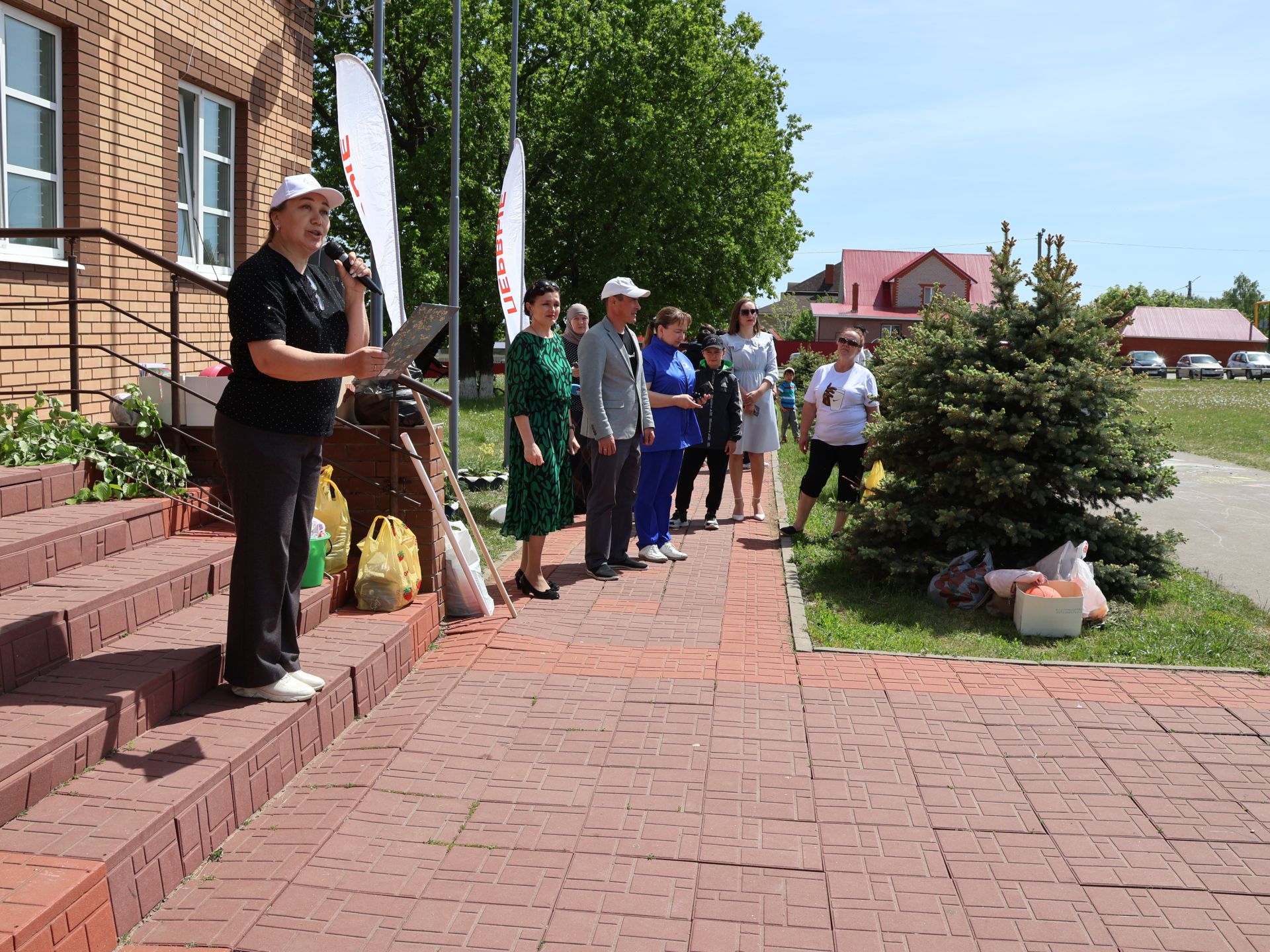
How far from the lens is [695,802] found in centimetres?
436

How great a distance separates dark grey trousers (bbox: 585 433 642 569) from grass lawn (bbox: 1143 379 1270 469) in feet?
12.4

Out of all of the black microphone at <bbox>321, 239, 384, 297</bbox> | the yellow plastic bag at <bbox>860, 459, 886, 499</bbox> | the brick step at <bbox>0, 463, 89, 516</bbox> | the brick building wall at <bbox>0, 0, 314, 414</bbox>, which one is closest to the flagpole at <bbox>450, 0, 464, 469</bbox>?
the brick building wall at <bbox>0, 0, 314, 414</bbox>

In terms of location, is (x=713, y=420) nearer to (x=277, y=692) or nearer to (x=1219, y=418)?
(x=277, y=692)

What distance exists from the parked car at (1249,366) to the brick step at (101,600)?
72.1m

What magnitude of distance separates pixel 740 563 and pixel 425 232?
77.8 ft

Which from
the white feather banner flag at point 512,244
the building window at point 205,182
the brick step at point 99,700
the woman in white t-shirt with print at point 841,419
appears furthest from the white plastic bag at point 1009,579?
the building window at point 205,182

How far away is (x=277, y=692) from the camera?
4.50 metres

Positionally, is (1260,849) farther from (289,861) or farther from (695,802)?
(289,861)

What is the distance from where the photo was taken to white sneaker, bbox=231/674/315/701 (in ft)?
14.8

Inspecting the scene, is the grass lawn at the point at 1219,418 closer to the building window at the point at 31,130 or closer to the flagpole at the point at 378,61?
the flagpole at the point at 378,61

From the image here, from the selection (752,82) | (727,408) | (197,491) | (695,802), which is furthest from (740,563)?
(752,82)

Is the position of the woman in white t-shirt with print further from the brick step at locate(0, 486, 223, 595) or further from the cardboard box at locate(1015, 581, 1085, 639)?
the brick step at locate(0, 486, 223, 595)

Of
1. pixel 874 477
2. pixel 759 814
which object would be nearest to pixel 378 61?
pixel 874 477

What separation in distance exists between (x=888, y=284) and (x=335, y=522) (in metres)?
77.4
